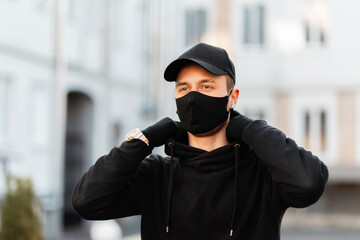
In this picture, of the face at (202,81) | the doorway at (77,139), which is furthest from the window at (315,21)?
the face at (202,81)

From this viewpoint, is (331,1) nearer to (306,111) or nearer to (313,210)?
(306,111)

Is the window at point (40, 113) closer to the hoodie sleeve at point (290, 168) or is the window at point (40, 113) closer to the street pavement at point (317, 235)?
the street pavement at point (317, 235)

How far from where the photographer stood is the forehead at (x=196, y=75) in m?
2.85

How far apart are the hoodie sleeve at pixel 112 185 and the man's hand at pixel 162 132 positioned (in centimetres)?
6

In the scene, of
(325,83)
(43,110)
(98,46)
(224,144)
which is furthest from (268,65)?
(224,144)

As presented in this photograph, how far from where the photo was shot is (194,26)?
838 inches

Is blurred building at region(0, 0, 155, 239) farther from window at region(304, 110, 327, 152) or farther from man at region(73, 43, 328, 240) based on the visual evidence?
man at region(73, 43, 328, 240)

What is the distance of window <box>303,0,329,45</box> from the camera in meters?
19.6

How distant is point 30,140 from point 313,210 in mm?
9364

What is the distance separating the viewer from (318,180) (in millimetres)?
2645

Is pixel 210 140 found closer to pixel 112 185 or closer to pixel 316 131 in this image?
pixel 112 185

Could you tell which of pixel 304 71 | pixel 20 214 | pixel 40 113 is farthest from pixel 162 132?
pixel 304 71

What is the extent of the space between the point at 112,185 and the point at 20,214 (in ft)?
24.1

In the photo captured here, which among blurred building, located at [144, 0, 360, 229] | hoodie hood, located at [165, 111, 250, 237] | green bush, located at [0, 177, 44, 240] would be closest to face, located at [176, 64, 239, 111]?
hoodie hood, located at [165, 111, 250, 237]
